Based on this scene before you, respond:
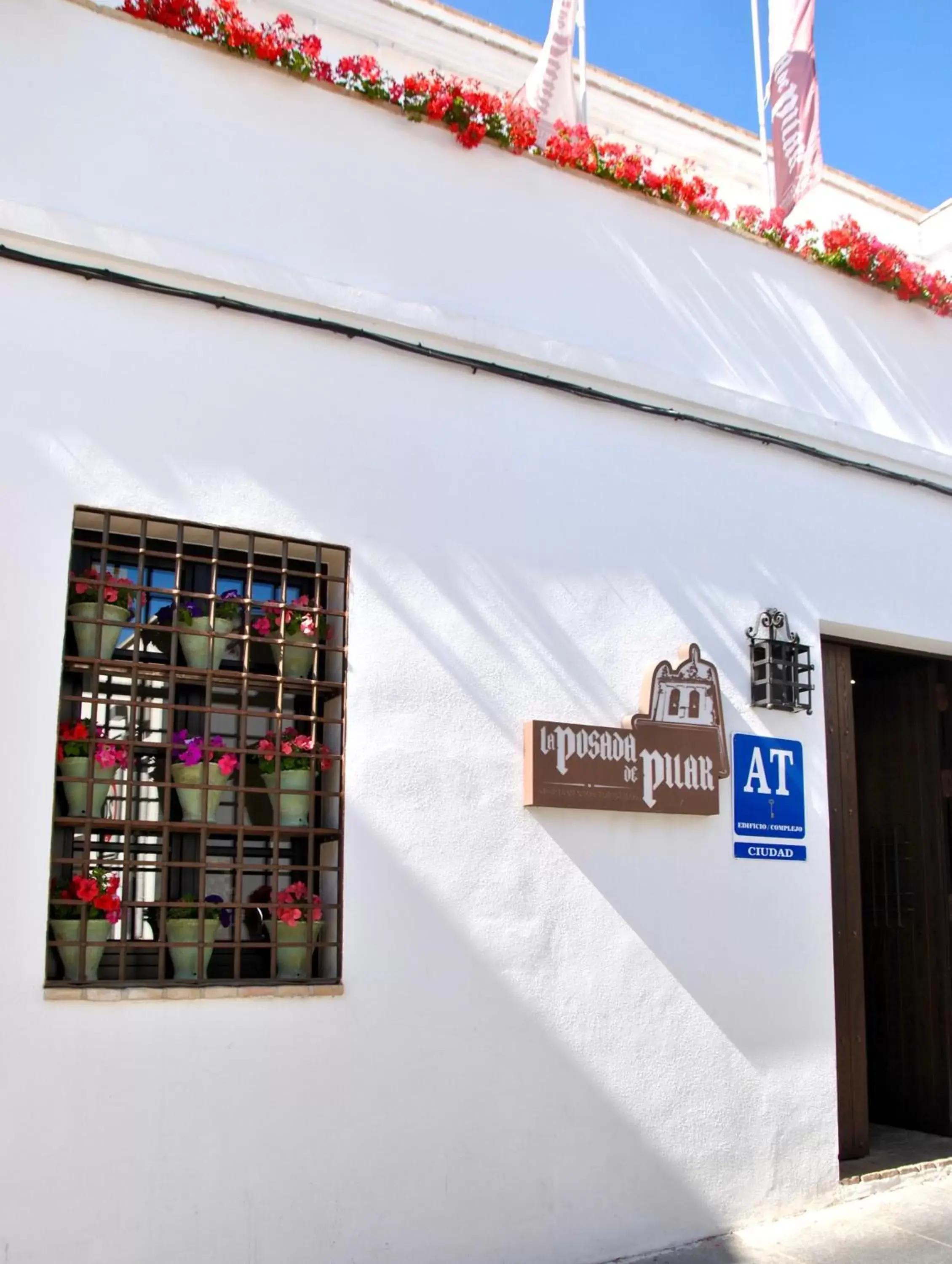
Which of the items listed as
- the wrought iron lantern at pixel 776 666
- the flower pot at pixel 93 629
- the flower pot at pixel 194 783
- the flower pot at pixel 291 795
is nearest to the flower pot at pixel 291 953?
the flower pot at pixel 291 795

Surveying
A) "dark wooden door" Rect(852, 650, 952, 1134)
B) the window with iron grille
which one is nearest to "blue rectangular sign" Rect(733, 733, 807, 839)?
"dark wooden door" Rect(852, 650, 952, 1134)

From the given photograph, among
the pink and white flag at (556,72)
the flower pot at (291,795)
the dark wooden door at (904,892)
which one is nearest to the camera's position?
the flower pot at (291,795)

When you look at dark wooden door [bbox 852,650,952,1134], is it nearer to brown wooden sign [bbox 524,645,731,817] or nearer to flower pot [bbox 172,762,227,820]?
brown wooden sign [bbox 524,645,731,817]

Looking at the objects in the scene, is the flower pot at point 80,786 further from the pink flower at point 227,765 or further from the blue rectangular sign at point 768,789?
the blue rectangular sign at point 768,789

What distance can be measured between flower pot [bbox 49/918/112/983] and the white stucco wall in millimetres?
146

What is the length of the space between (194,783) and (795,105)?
486cm

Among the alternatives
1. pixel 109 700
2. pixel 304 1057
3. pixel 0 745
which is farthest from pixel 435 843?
pixel 0 745

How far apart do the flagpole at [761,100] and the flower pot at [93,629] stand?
14.8ft

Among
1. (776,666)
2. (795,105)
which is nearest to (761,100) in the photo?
(795,105)

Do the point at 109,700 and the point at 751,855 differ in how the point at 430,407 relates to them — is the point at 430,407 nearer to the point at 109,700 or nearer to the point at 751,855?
the point at 109,700

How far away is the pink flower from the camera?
432 cm

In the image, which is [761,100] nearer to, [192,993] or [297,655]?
[297,655]

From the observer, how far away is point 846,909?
619 cm

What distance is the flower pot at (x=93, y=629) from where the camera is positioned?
421cm
